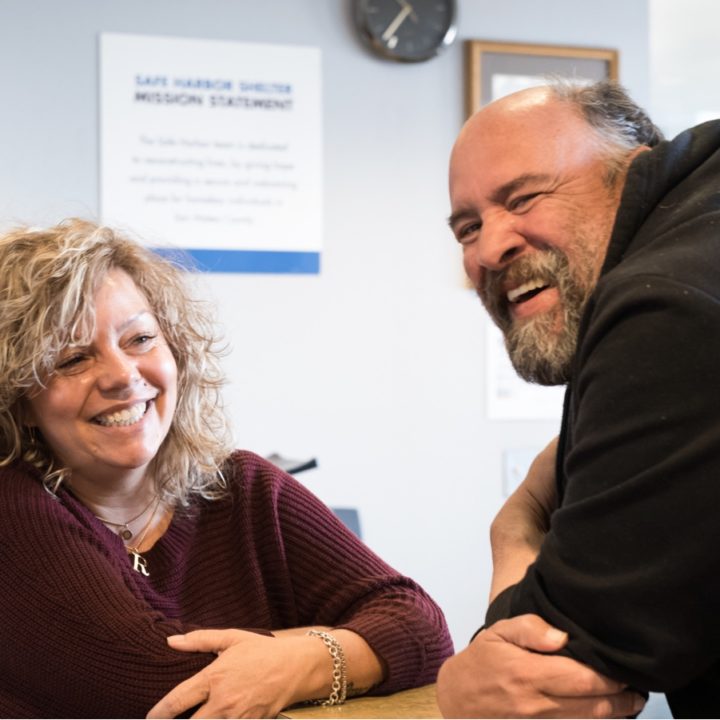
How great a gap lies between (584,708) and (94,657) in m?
0.64

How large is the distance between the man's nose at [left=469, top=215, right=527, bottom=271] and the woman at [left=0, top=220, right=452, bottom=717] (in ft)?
1.77

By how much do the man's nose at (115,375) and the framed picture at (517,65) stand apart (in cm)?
238

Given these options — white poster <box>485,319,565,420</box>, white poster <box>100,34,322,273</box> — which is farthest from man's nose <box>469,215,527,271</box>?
white poster <box>485,319,565,420</box>

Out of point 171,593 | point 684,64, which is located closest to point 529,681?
point 171,593

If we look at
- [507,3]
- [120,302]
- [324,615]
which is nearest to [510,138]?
[120,302]

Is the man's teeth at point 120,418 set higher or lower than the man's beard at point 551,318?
lower

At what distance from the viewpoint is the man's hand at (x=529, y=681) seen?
99cm

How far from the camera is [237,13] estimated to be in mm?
3537

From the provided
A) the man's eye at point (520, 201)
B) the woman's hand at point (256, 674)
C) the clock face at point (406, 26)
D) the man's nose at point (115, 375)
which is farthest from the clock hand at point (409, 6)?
the woman's hand at point (256, 674)

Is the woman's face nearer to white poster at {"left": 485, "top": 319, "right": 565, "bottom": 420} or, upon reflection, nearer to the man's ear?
the man's ear

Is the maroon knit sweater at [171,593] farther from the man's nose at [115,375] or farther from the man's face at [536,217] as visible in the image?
the man's face at [536,217]

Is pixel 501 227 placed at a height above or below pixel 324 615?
above

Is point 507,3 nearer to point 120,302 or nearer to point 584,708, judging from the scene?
point 120,302

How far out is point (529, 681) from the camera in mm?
1022
